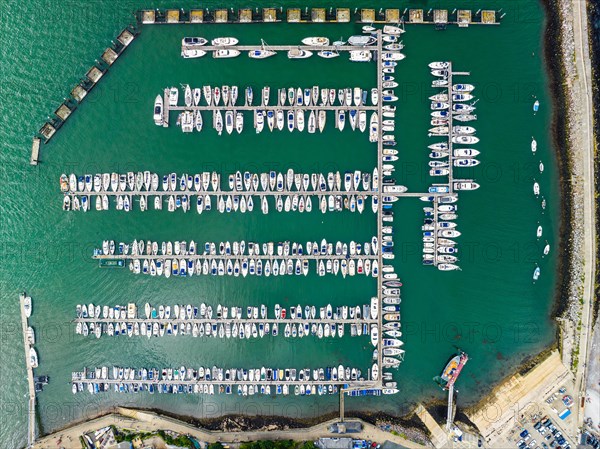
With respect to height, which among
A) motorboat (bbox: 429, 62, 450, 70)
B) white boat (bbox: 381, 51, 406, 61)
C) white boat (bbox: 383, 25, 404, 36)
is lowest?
motorboat (bbox: 429, 62, 450, 70)

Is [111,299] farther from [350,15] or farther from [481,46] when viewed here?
[481,46]

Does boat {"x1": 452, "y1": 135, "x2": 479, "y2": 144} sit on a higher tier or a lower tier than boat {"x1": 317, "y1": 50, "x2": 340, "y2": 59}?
lower

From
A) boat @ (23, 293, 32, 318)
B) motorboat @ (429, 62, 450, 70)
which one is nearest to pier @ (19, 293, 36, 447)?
boat @ (23, 293, 32, 318)

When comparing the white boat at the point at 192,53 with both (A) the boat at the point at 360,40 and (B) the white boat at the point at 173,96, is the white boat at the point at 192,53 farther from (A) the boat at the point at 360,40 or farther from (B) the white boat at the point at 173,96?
(A) the boat at the point at 360,40

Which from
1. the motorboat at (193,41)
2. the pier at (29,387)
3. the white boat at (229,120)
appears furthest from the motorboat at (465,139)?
the pier at (29,387)

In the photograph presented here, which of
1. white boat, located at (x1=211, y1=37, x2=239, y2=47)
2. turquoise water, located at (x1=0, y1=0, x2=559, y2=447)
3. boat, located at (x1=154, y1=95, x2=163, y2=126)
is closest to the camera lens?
white boat, located at (x1=211, y1=37, x2=239, y2=47)

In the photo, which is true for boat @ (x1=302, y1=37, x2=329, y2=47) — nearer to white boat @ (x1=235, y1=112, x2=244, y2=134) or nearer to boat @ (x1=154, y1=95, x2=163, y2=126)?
white boat @ (x1=235, y1=112, x2=244, y2=134)

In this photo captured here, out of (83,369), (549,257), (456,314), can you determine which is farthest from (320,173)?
(83,369)
